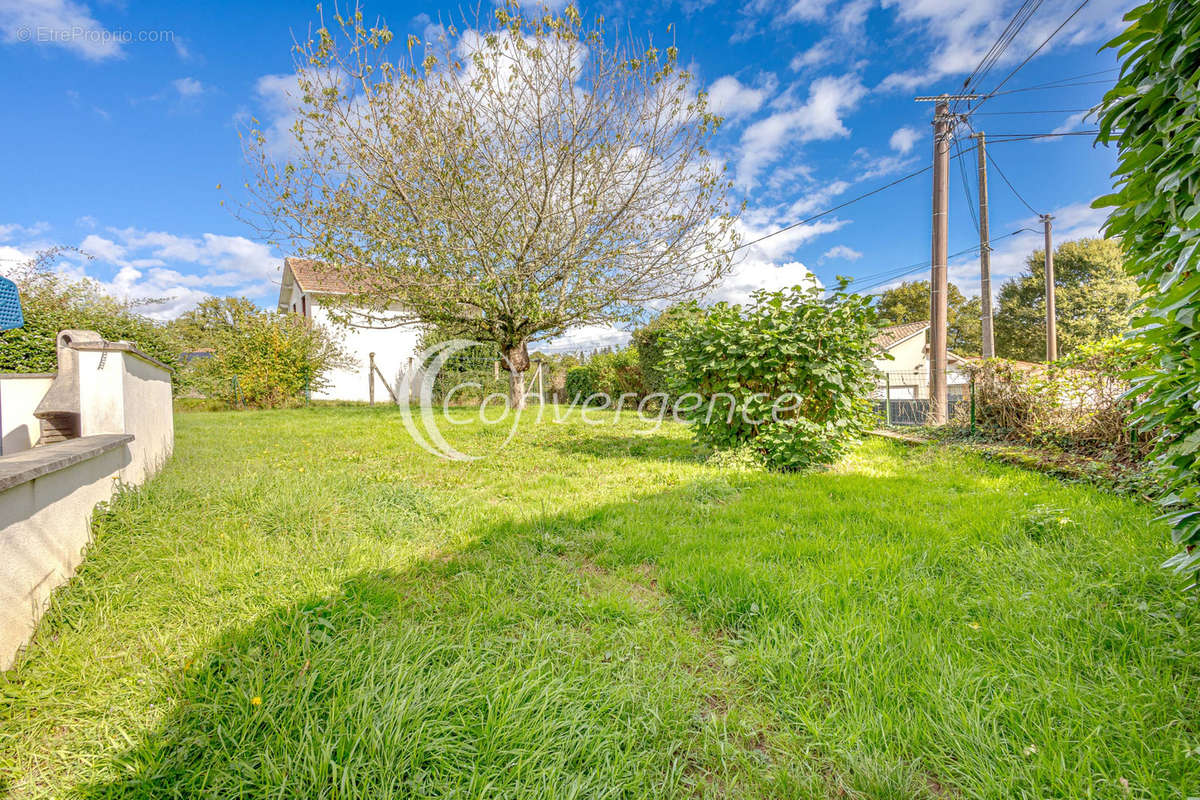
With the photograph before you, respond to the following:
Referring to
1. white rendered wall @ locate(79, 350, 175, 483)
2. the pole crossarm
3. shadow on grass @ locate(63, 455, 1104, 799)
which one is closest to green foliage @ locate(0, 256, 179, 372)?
white rendered wall @ locate(79, 350, 175, 483)

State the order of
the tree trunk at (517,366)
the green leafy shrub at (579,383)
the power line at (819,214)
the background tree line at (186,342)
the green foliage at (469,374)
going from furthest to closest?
1. the green leafy shrub at (579,383)
2. the green foliage at (469,374)
3. the tree trunk at (517,366)
4. the power line at (819,214)
5. the background tree line at (186,342)

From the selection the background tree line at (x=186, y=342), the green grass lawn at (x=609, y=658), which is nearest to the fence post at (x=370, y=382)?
the background tree line at (x=186, y=342)

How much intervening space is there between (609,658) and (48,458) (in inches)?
102

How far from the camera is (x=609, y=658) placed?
1.70 meters

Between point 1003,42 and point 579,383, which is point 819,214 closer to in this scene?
point 1003,42

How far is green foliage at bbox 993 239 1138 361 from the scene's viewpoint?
70.0 feet

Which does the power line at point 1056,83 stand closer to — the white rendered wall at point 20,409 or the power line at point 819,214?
the power line at point 819,214

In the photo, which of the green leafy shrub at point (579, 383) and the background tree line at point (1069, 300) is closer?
the green leafy shrub at point (579, 383)

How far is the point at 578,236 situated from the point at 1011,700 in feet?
28.9

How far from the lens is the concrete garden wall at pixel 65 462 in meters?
1.67

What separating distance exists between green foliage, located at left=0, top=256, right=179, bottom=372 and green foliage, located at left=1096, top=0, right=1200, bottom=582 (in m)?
11.3

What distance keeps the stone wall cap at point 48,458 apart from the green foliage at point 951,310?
111 feet

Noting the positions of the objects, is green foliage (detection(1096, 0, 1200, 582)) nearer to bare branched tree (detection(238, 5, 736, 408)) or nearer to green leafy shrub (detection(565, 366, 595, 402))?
bare branched tree (detection(238, 5, 736, 408))

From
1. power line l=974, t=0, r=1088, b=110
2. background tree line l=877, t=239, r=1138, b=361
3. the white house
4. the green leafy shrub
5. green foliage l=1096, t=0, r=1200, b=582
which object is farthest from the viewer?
background tree line l=877, t=239, r=1138, b=361
